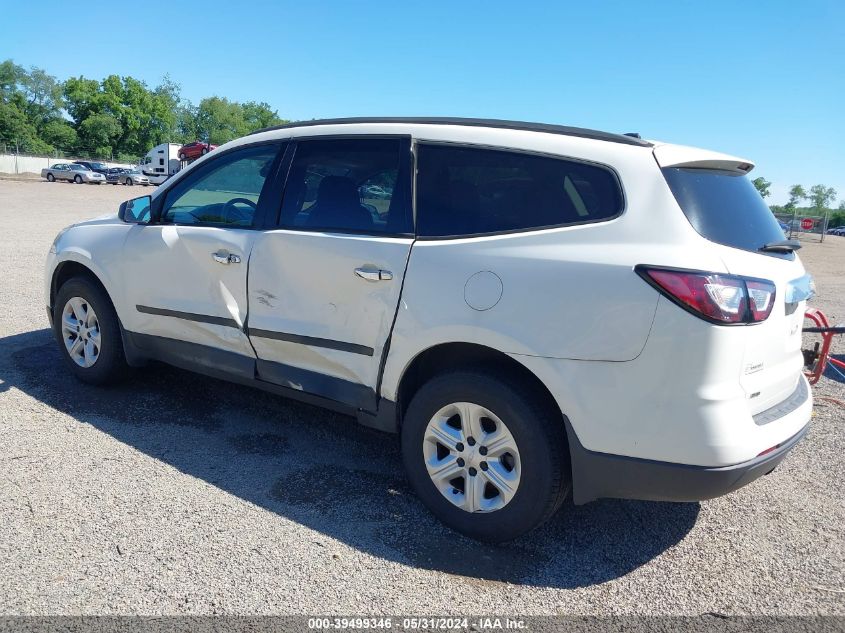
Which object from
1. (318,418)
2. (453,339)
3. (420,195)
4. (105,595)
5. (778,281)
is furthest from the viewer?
(318,418)

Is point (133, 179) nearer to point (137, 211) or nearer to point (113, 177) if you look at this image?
point (113, 177)

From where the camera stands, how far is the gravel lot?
8.86ft

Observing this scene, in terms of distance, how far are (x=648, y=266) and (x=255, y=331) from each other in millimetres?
2271

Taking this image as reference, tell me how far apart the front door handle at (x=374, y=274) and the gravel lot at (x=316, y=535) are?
1159 mm

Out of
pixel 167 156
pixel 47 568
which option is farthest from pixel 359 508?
pixel 167 156

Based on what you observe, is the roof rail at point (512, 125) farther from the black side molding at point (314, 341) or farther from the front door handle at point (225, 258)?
the black side molding at point (314, 341)

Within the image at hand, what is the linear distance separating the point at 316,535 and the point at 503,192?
1837 millimetres

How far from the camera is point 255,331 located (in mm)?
3883

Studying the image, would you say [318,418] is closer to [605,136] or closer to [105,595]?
[105,595]

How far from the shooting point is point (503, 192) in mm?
3131

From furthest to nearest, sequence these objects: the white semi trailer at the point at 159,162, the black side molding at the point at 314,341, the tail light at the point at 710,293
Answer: the white semi trailer at the point at 159,162, the black side molding at the point at 314,341, the tail light at the point at 710,293

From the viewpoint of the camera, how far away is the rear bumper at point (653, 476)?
104 inches

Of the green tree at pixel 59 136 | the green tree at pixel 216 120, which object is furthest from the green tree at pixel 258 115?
the green tree at pixel 59 136

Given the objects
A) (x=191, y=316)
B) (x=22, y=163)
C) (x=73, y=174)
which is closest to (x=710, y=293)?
(x=191, y=316)
